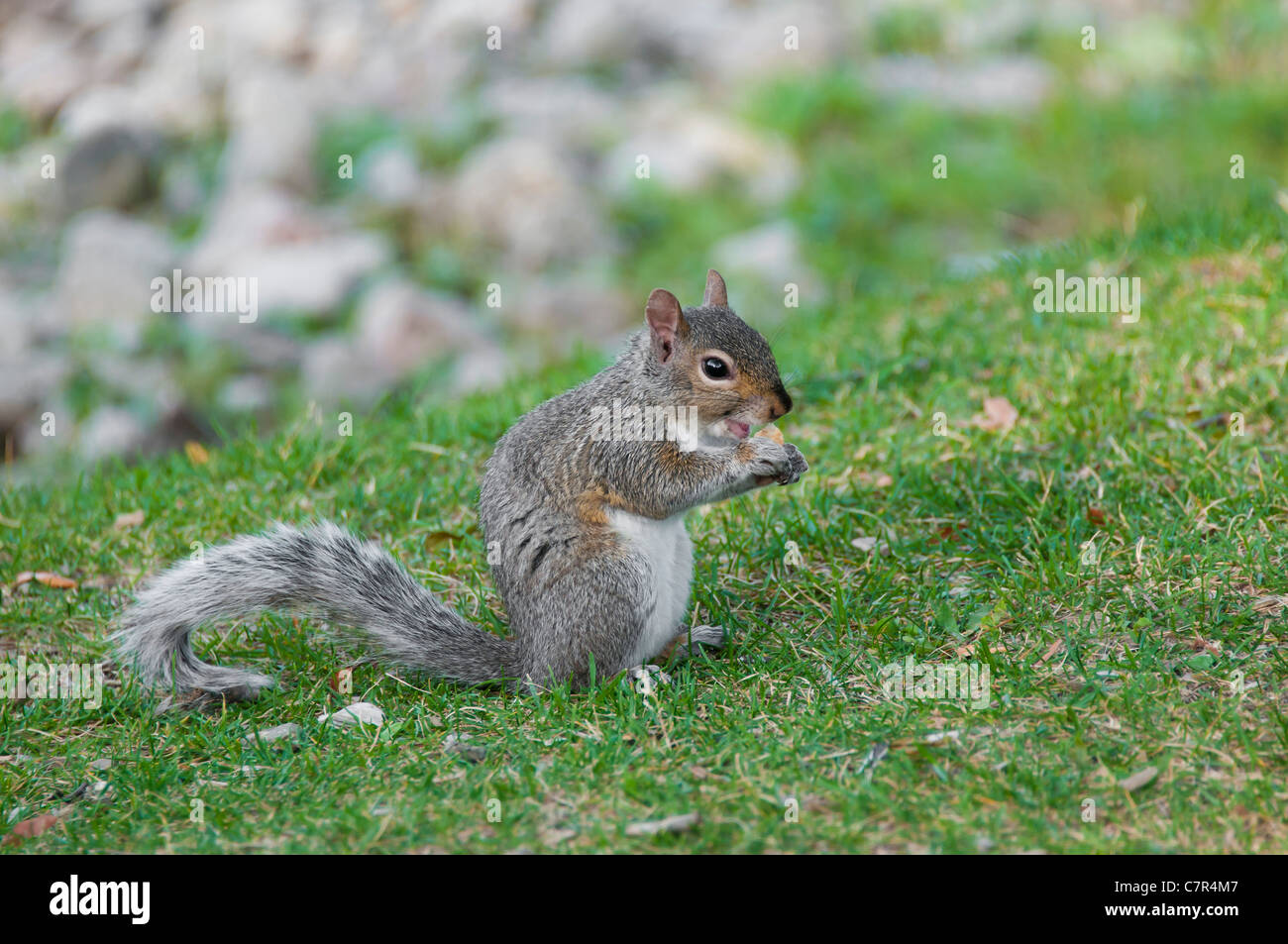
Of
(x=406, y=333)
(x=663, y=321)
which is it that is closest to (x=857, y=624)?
(x=663, y=321)

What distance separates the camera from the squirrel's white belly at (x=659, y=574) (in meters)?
3.13

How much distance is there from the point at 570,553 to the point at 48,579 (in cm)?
191

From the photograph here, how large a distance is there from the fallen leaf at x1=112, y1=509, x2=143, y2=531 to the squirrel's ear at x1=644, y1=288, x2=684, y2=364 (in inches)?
84.2

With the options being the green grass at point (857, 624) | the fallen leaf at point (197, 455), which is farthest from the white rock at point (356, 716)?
the fallen leaf at point (197, 455)

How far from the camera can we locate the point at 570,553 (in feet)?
10.3

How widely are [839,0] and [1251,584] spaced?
25.5ft

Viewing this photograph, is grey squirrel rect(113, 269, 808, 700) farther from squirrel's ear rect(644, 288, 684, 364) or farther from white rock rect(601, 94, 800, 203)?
white rock rect(601, 94, 800, 203)

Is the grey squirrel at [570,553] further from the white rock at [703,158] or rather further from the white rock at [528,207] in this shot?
the white rock at [703,158]

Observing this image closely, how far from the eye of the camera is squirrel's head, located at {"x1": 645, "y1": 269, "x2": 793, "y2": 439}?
3188 millimetres

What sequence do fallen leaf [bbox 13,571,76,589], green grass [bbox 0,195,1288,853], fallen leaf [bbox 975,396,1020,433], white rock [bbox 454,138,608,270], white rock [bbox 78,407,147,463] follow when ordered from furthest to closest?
white rock [bbox 454,138,608,270], white rock [bbox 78,407,147,463], fallen leaf [bbox 975,396,1020,433], fallen leaf [bbox 13,571,76,589], green grass [bbox 0,195,1288,853]

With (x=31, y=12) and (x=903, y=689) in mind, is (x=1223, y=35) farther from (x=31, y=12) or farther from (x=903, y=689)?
(x=31, y=12)

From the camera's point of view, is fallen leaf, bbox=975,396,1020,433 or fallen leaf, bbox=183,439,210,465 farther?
fallen leaf, bbox=183,439,210,465

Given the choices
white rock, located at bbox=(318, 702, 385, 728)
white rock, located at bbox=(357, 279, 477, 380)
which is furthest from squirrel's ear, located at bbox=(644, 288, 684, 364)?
white rock, located at bbox=(357, 279, 477, 380)

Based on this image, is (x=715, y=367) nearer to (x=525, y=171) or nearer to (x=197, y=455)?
(x=197, y=455)
